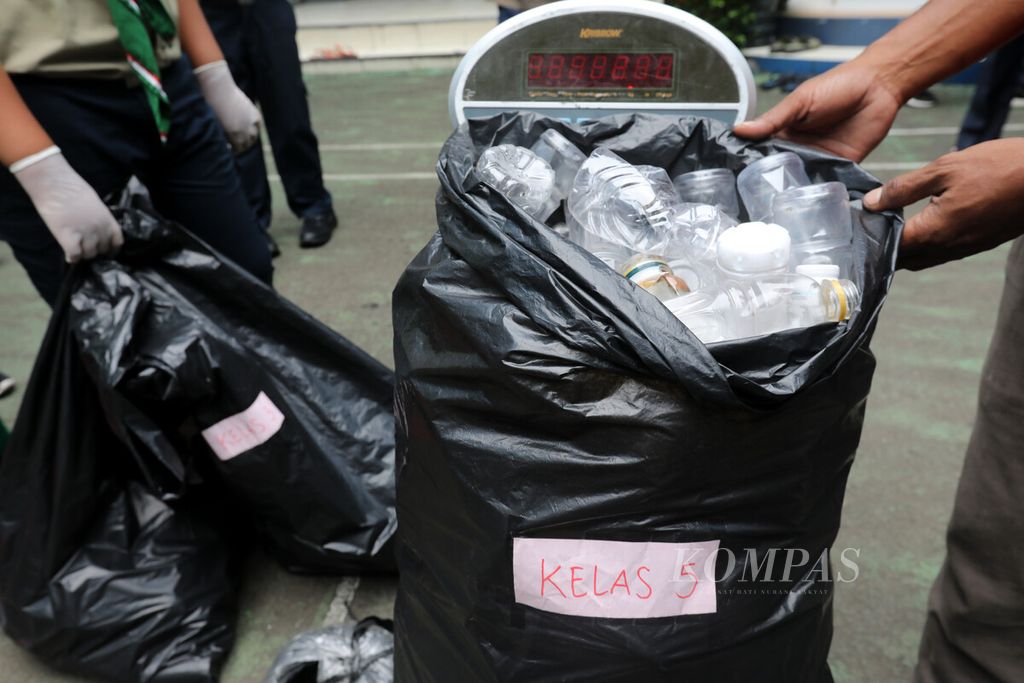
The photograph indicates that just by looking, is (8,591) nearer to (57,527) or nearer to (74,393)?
(57,527)

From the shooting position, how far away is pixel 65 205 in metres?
1.26

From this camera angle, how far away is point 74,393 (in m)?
1.31

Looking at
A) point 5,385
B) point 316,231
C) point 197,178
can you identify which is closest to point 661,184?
point 197,178

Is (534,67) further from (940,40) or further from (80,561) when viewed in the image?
(80,561)

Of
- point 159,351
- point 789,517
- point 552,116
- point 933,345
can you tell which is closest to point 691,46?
point 552,116

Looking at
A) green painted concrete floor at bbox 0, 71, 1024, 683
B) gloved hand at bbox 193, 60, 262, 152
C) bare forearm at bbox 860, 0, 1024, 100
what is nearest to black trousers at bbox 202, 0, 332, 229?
green painted concrete floor at bbox 0, 71, 1024, 683

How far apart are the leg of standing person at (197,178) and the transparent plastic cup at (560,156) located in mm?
904

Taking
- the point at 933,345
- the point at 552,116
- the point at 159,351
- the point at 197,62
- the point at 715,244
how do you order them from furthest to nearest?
the point at 933,345 → the point at 197,62 → the point at 159,351 → the point at 552,116 → the point at 715,244

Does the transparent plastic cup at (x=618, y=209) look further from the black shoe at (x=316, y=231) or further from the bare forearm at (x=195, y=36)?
the black shoe at (x=316, y=231)

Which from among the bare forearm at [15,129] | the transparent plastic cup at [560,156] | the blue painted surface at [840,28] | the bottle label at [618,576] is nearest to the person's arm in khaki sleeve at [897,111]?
the transparent plastic cup at [560,156]

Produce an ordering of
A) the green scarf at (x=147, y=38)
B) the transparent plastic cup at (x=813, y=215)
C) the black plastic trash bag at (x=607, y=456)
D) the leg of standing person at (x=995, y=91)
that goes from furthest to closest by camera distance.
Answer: the leg of standing person at (x=995, y=91)
the green scarf at (x=147, y=38)
the transparent plastic cup at (x=813, y=215)
the black plastic trash bag at (x=607, y=456)

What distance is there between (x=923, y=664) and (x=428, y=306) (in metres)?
1.08

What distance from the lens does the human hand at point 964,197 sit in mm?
834

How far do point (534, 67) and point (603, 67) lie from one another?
0.10 metres
